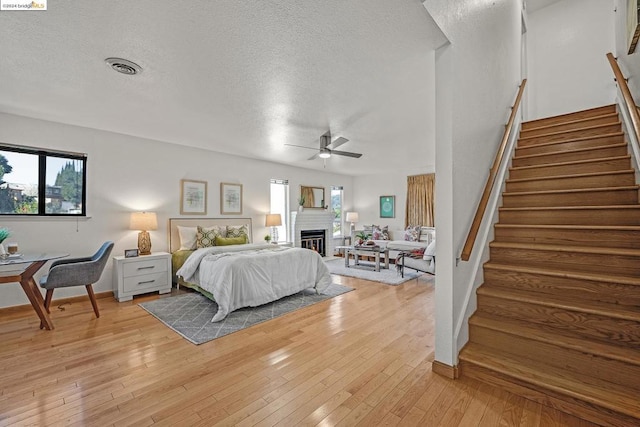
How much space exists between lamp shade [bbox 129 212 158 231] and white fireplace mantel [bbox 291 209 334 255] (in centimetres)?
327

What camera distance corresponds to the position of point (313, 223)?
7.34 metres

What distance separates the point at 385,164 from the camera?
6.99 meters

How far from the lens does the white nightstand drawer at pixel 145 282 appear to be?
397 centimetres

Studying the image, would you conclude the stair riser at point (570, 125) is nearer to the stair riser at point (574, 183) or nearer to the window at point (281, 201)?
the stair riser at point (574, 183)

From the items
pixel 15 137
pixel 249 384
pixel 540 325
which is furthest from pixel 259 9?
pixel 15 137

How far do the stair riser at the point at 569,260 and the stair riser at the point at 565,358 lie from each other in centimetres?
69

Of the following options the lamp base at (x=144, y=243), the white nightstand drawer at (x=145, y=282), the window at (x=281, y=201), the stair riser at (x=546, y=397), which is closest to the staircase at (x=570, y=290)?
the stair riser at (x=546, y=397)

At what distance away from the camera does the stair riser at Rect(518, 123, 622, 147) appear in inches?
116

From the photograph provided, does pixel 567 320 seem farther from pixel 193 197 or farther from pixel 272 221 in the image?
pixel 193 197

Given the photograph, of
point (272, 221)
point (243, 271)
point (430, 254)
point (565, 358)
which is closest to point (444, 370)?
point (565, 358)

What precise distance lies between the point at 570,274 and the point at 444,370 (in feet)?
3.81

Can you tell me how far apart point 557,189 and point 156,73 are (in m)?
4.03

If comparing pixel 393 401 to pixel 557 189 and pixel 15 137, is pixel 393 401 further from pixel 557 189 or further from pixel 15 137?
pixel 15 137

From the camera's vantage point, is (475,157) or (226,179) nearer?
(475,157)
